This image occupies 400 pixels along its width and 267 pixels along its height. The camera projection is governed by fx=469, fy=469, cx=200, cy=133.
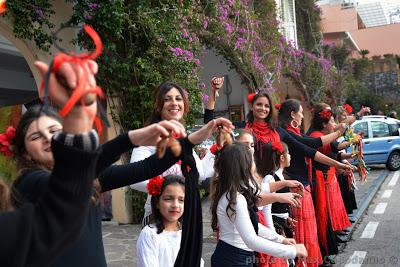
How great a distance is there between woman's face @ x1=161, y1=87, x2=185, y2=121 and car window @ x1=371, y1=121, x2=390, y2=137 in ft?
43.4

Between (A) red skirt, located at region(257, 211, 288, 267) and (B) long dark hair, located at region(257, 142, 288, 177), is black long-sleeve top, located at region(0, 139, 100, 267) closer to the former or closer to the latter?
(A) red skirt, located at region(257, 211, 288, 267)

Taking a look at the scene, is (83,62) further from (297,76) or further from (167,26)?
(297,76)

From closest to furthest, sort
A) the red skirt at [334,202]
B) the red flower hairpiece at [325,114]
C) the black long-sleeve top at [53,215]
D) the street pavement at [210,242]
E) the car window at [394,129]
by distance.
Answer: the black long-sleeve top at [53,215] → the street pavement at [210,242] → the red flower hairpiece at [325,114] → the red skirt at [334,202] → the car window at [394,129]

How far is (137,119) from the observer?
7355 mm

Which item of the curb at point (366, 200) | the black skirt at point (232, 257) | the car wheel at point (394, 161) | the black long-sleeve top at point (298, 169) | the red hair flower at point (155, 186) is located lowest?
the curb at point (366, 200)

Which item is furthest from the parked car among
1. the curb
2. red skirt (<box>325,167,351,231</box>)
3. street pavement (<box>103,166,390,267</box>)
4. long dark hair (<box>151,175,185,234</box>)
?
long dark hair (<box>151,175,185,234</box>)

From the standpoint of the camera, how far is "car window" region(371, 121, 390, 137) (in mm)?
15125

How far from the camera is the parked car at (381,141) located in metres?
14.9

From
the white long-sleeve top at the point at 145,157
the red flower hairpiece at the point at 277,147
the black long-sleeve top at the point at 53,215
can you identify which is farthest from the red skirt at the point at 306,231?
the black long-sleeve top at the point at 53,215

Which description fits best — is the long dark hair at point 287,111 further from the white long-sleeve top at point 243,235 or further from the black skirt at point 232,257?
the black skirt at point 232,257

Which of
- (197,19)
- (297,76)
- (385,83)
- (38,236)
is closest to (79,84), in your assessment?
(38,236)

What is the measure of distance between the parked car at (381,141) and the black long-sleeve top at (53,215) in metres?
14.6

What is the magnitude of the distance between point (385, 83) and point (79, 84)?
36.5 meters

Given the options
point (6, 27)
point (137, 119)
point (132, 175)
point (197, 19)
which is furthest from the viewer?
point (197, 19)
